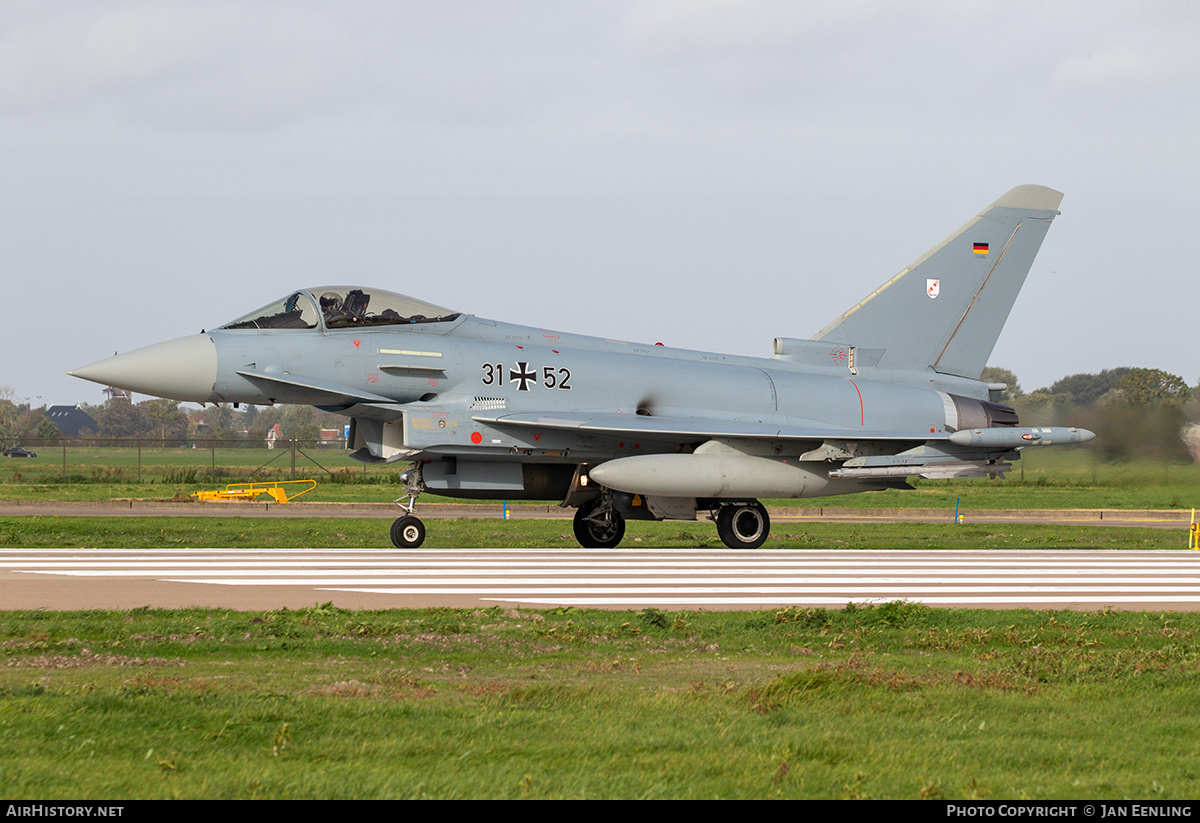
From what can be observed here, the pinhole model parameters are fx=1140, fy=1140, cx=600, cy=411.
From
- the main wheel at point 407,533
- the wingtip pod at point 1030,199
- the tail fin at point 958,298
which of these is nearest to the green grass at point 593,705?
the main wheel at point 407,533

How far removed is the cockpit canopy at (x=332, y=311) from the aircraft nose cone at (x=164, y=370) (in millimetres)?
731

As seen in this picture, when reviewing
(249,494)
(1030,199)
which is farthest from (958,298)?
(249,494)

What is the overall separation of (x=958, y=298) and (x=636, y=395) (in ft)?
21.5

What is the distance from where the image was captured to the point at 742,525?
57.3ft

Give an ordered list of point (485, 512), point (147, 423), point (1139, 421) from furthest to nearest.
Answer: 1. point (147, 423)
2. point (485, 512)
3. point (1139, 421)

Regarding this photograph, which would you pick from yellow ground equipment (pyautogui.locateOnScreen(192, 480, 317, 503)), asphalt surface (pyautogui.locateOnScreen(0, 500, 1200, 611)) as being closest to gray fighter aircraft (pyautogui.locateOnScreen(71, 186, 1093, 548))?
asphalt surface (pyautogui.locateOnScreen(0, 500, 1200, 611))

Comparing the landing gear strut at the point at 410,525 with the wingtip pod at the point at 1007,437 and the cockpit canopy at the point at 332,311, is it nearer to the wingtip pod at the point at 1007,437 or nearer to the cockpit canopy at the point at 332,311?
the cockpit canopy at the point at 332,311

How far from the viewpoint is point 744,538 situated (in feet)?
57.1

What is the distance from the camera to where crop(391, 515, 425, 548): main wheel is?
1547cm

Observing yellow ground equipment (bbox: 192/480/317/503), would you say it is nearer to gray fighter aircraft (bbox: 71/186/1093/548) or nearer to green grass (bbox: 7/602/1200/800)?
gray fighter aircraft (bbox: 71/186/1093/548)

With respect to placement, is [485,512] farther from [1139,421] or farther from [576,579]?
[576,579]
